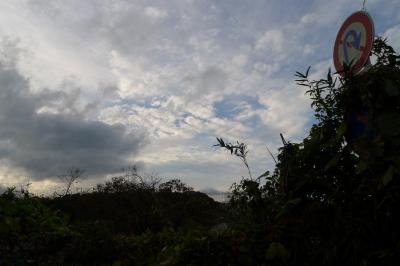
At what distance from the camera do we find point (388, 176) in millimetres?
2910

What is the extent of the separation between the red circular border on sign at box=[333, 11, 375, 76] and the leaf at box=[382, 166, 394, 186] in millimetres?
961

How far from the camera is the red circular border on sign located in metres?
4.00

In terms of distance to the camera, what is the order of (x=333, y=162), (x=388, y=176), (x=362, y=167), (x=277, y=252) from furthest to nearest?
(x=277, y=252), (x=333, y=162), (x=362, y=167), (x=388, y=176)

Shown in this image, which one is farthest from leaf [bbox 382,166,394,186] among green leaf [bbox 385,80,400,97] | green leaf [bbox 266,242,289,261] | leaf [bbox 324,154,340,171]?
green leaf [bbox 266,242,289,261]

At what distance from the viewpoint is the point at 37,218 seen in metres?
8.32

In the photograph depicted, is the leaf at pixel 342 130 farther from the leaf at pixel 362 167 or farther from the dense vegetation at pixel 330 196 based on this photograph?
the leaf at pixel 362 167

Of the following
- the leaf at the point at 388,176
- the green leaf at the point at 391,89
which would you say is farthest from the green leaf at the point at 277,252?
the green leaf at the point at 391,89

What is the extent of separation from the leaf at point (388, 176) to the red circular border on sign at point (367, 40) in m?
0.96

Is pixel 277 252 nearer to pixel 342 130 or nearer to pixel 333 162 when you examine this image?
pixel 333 162

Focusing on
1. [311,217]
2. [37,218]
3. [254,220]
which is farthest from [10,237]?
Result: [311,217]

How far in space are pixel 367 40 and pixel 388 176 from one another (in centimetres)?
174

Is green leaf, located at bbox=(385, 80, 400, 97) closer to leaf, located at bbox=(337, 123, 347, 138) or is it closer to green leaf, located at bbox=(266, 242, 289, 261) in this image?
leaf, located at bbox=(337, 123, 347, 138)

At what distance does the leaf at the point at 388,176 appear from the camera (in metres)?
2.89

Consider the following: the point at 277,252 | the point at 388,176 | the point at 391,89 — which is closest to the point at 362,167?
the point at 388,176
